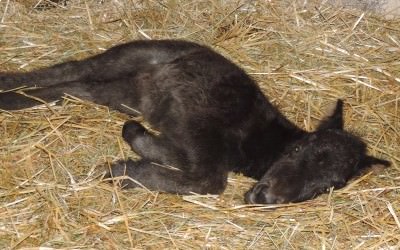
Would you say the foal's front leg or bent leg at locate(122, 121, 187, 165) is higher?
bent leg at locate(122, 121, 187, 165)

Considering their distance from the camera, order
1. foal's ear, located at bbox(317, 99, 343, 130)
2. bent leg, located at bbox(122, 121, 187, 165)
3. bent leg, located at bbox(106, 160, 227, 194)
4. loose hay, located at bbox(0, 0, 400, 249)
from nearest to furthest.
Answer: loose hay, located at bbox(0, 0, 400, 249), bent leg, located at bbox(106, 160, 227, 194), bent leg, located at bbox(122, 121, 187, 165), foal's ear, located at bbox(317, 99, 343, 130)

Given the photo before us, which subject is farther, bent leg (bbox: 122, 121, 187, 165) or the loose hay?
bent leg (bbox: 122, 121, 187, 165)

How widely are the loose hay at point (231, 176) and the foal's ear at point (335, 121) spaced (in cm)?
44

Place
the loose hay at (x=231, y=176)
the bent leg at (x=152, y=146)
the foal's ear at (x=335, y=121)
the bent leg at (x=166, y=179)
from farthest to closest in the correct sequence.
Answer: the foal's ear at (x=335, y=121) → the bent leg at (x=152, y=146) → the bent leg at (x=166, y=179) → the loose hay at (x=231, y=176)

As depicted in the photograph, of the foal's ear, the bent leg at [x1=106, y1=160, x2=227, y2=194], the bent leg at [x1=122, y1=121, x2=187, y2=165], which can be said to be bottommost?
the bent leg at [x1=106, y1=160, x2=227, y2=194]

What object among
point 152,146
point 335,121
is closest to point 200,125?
point 152,146

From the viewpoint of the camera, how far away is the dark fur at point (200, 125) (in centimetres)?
518

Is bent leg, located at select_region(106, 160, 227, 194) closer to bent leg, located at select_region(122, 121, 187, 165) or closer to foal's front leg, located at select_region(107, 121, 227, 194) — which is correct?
foal's front leg, located at select_region(107, 121, 227, 194)

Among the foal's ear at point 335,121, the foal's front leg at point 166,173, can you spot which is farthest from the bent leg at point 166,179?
the foal's ear at point 335,121

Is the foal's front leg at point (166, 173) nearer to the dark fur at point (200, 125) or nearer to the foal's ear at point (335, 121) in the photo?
the dark fur at point (200, 125)

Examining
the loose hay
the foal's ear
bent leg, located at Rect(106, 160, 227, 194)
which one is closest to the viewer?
the loose hay

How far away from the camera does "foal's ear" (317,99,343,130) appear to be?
558 centimetres

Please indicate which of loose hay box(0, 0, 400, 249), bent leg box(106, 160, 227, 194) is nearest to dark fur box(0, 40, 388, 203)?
bent leg box(106, 160, 227, 194)

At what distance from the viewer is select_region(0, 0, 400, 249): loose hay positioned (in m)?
4.69
